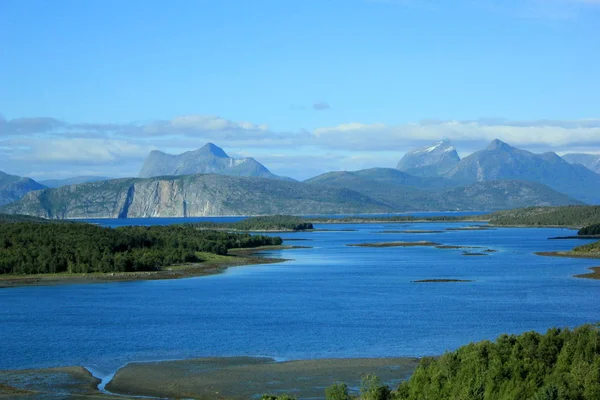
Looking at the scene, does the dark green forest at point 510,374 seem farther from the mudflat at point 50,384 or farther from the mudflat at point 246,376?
the mudflat at point 50,384

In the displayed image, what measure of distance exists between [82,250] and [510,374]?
78880mm

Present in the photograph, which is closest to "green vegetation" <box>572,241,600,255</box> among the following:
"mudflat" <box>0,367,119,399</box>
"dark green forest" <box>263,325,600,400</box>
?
"dark green forest" <box>263,325,600,400</box>

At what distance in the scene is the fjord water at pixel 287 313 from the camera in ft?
165

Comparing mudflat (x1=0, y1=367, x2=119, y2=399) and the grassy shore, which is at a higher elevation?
the grassy shore

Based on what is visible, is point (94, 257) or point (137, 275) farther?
point (94, 257)

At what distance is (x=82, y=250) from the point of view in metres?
106

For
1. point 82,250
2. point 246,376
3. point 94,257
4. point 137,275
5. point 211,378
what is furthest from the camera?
point 82,250

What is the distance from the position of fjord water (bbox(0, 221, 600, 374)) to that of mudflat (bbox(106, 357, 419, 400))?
2.12 metres

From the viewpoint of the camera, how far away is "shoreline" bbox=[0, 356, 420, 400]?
3988cm

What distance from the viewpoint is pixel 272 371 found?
43.8 metres

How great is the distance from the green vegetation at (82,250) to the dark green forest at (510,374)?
7031cm

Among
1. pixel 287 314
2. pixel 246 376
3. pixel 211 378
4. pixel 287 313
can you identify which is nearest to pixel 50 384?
pixel 211 378

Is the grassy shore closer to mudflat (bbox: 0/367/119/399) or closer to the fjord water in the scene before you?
the fjord water

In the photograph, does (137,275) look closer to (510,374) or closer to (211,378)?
(211,378)
